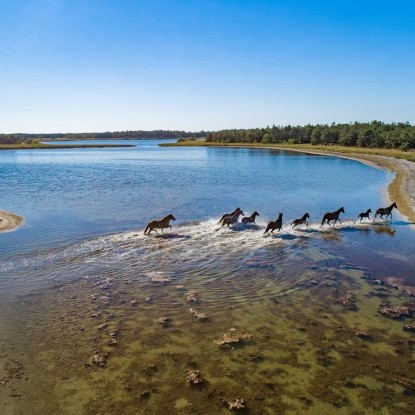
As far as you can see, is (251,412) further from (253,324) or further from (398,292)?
(398,292)

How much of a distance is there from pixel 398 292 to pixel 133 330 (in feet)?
30.7

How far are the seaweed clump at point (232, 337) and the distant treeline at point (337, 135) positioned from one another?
9096 centimetres

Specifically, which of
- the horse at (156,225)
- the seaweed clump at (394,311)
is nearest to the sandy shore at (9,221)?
the horse at (156,225)

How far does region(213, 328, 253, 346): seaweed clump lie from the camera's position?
9883mm

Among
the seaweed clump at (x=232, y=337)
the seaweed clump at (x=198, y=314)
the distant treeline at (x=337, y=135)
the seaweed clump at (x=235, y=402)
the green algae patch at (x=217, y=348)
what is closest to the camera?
the seaweed clump at (x=235, y=402)

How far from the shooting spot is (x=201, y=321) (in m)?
Answer: 11.0

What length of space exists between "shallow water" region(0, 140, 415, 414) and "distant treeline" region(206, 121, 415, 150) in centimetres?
7957

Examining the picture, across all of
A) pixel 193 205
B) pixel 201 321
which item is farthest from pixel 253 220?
pixel 201 321

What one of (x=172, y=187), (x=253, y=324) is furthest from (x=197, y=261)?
(x=172, y=187)

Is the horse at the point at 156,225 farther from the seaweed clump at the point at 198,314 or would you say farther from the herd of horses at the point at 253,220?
the seaweed clump at the point at 198,314

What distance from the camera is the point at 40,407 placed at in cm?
759

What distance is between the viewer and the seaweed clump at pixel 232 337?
9.88m

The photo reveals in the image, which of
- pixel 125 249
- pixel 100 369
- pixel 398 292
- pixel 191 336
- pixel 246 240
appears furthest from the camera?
pixel 246 240

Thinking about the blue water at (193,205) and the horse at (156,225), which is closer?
the blue water at (193,205)
